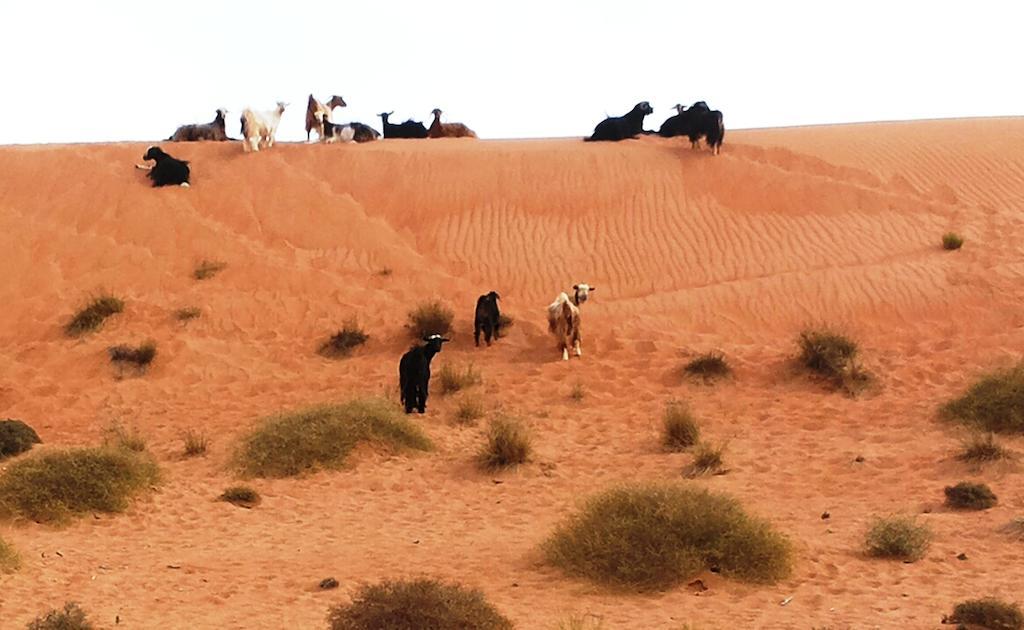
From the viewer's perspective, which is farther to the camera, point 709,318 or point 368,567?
point 709,318

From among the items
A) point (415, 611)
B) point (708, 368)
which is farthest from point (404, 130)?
point (415, 611)

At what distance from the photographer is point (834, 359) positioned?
47.0ft

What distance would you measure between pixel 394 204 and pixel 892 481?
13547 millimetres

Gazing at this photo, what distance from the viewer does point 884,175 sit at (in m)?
22.4

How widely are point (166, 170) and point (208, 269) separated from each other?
13.5 ft

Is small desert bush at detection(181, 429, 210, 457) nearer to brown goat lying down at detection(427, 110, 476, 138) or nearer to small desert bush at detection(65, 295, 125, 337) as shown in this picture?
small desert bush at detection(65, 295, 125, 337)

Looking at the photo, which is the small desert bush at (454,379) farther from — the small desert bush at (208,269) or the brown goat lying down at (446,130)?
the brown goat lying down at (446,130)

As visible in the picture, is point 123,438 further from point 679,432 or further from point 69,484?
point 679,432

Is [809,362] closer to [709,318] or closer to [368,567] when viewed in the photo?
[709,318]

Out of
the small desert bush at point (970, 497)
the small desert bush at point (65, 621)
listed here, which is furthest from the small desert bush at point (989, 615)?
the small desert bush at point (65, 621)

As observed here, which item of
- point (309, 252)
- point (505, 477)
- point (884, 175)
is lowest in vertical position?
point (505, 477)

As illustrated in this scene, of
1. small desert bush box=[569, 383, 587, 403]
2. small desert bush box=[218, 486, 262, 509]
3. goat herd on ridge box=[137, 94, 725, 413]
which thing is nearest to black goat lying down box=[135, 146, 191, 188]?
goat herd on ridge box=[137, 94, 725, 413]

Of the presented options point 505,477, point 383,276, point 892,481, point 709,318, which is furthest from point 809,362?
point 383,276

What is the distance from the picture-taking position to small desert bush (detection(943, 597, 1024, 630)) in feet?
20.3
